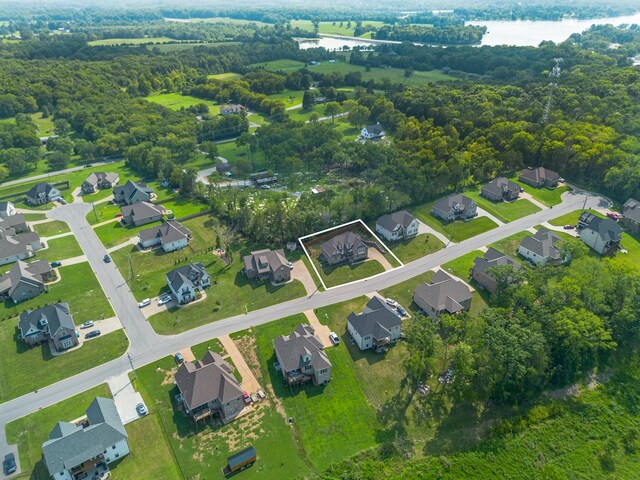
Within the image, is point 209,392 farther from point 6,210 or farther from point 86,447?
point 6,210

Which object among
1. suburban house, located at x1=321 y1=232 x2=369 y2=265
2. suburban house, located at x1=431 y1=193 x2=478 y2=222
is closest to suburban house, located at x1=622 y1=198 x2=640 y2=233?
suburban house, located at x1=431 y1=193 x2=478 y2=222

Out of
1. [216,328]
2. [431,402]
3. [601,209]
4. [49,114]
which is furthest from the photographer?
[49,114]

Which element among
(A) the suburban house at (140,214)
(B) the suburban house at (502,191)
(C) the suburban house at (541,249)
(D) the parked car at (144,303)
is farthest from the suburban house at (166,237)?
(B) the suburban house at (502,191)

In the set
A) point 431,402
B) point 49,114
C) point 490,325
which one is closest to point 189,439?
point 431,402

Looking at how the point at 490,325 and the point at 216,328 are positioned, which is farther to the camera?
the point at 216,328

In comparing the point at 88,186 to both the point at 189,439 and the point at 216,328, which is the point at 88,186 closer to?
the point at 216,328

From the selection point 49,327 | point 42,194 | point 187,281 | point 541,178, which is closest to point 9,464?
point 49,327

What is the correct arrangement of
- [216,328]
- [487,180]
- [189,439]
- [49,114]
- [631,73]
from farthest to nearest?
[49,114], [631,73], [487,180], [216,328], [189,439]

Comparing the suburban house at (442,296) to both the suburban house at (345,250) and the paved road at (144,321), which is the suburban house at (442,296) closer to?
the paved road at (144,321)

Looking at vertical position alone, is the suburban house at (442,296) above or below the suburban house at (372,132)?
above
